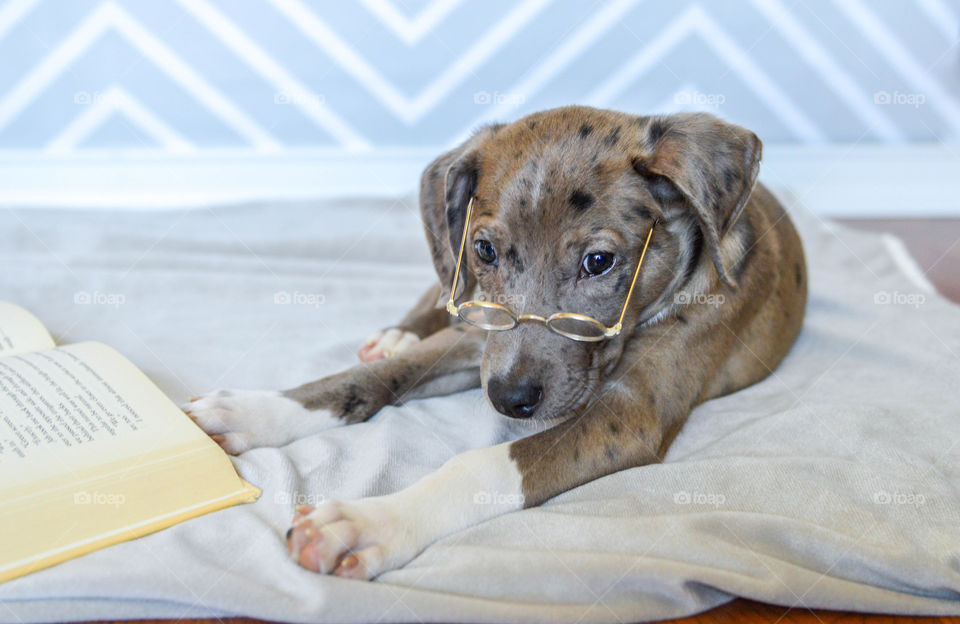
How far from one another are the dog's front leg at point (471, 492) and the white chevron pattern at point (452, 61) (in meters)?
4.74

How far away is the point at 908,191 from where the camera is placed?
7293 millimetres

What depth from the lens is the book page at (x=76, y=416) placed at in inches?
84.1

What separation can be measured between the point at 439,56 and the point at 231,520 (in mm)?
5402

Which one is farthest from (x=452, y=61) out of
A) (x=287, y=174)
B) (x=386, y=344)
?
(x=386, y=344)

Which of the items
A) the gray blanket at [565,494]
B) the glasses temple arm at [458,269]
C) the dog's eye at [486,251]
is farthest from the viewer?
the glasses temple arm at [458,269]

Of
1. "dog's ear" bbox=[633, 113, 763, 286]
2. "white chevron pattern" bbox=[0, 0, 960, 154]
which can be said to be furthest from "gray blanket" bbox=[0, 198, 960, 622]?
"white chevron pattern" bbox=[0, 0, 960, 154]

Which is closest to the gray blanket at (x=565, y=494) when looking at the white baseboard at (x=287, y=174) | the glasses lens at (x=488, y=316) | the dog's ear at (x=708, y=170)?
the glasses lens at (x=488, y=316)

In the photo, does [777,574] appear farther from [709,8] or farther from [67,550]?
[709,8]

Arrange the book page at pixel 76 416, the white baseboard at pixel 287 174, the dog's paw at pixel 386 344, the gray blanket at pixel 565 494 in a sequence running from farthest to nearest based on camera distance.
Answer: the white baseboard at pixel 287 174
the dog's paw at pixel 386 344
the book page at pixel 76 416
the gray blanket at pixel 565 494

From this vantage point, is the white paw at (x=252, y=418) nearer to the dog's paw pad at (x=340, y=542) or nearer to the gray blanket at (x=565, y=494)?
the gray blanket at (x=565, y=494)

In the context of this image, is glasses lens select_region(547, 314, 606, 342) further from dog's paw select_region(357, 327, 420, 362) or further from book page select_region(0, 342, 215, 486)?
book page select_region(0, 342, 215, 486)

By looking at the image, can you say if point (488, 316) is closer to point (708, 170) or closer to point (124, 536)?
point (708, 170)

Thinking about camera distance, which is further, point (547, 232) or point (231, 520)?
point (547, 232)

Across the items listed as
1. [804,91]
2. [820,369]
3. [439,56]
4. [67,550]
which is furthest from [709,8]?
[67,550]
